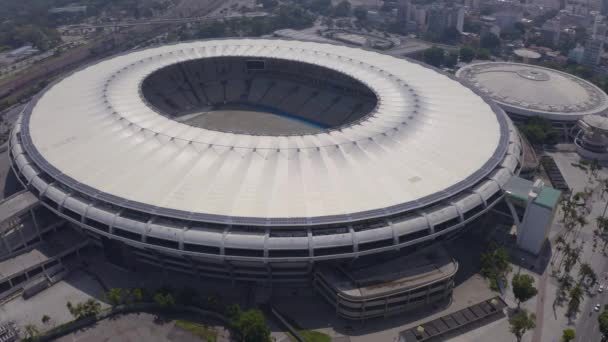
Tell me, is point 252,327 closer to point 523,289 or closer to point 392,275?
point 392,275

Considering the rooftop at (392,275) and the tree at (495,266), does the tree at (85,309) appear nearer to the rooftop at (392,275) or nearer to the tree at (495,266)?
the rooftop at (392,275)

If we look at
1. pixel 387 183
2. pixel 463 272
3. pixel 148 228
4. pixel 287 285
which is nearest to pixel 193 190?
pixel 148 228

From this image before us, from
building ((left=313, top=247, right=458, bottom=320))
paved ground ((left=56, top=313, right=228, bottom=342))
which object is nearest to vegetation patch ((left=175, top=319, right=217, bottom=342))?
paved ground ((left=56, top=313, right=228, bottom=342))

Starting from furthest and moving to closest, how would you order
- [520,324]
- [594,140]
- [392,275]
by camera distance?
[594,140], [392,275], [520,324]

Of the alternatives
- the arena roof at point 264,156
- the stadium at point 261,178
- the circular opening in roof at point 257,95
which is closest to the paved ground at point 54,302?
the stadium at point 261,178

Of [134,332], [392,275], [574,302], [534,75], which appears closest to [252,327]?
[134,332]

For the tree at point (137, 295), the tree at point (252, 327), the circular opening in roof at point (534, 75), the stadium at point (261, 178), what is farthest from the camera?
the circular opening in roof at point (534, 75)

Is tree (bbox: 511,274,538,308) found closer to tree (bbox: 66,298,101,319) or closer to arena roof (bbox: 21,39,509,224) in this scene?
arena roof (bbox: 21,39,509,224)
